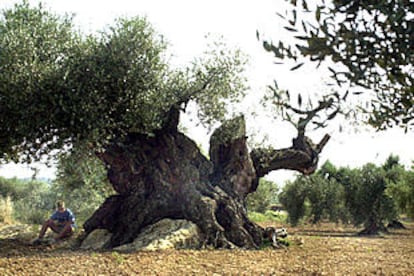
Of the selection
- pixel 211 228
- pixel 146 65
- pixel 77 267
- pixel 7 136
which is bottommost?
pixel 77 267

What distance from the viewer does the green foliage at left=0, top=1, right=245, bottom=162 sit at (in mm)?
14023

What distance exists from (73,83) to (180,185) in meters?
5.21

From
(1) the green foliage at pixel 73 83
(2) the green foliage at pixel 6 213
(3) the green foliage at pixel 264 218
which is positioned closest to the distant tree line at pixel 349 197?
(3) the green foliage at pixel 264 218

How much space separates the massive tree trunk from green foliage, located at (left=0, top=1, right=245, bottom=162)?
136cm

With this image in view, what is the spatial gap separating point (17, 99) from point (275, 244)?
9.83m

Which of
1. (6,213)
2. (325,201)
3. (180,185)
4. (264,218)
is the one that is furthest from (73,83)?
(264,218)

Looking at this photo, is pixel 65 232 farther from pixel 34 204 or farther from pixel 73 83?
pixel 34 204

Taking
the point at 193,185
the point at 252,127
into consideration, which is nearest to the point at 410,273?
the point at 193,185

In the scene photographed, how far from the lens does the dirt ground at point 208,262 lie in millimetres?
11406

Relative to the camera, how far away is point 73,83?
47.1 ft

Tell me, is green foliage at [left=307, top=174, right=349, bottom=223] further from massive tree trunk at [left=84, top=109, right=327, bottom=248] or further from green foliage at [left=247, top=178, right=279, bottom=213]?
massive tree trunk at [left=84, top=109, right=327, bottom=248]

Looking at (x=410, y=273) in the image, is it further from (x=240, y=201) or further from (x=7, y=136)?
(x=7, y=136)

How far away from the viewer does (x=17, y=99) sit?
1395cm

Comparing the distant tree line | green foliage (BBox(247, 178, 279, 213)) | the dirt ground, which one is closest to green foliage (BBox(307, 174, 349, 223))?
the distant tree line
